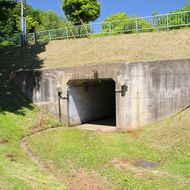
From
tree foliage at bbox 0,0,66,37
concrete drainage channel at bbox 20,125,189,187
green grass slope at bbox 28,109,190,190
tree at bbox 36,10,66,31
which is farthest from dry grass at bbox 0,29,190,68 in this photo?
tree at bbox 36,10,66,31

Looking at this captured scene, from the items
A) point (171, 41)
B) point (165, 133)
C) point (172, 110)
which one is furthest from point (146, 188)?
point (171, 41)

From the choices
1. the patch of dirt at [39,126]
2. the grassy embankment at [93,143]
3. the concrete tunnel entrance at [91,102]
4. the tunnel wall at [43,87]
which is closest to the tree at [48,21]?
the grassy embankment at [93,143]

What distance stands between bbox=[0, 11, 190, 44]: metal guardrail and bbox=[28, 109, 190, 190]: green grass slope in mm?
9947

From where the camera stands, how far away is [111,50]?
22.6 meters

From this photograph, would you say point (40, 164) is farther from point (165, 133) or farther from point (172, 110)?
point (172, 110)

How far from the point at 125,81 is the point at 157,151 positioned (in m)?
4.58

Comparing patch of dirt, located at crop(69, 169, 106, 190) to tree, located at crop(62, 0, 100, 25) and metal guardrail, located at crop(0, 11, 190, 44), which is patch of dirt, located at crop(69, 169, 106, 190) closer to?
metal guardrail, located at crop(0, 11, 190, 44)

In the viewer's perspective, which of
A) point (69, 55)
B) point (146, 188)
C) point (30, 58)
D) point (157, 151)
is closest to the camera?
point (146, 188)

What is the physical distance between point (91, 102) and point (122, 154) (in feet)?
28.1

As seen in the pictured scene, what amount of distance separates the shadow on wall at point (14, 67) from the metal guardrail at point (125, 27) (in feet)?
8.54

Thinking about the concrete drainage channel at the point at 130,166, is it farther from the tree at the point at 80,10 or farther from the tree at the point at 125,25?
the tree at the point at 80,10

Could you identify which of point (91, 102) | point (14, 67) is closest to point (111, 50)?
point (91, 102)

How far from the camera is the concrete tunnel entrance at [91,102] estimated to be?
68.5ft

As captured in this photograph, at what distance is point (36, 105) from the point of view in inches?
837
